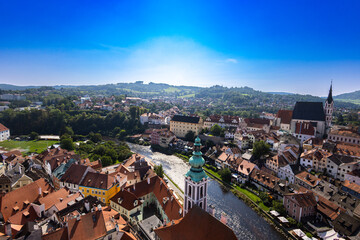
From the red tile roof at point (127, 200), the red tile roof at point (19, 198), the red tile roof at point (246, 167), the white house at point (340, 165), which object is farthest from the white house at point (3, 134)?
the white house at point (340, 165)

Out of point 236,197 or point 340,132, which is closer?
point 236,197

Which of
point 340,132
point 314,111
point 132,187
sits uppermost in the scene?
point 314,111

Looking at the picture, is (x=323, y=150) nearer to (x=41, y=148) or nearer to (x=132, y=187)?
(x=132, y=187)

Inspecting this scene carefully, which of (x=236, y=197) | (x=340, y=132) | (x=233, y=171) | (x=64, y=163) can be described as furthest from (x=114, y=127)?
(x=340, y=132)

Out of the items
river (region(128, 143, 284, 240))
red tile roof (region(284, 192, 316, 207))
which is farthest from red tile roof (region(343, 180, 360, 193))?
river (region(128, 143, 284, 240))

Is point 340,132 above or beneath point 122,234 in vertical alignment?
above

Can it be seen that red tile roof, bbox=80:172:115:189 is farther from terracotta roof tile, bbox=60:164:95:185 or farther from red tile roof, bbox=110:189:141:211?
red tile roof, bbox=110:189:141:211

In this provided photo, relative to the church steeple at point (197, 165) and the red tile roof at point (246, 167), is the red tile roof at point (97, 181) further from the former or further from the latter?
the red tile roof at point (246, 167)
